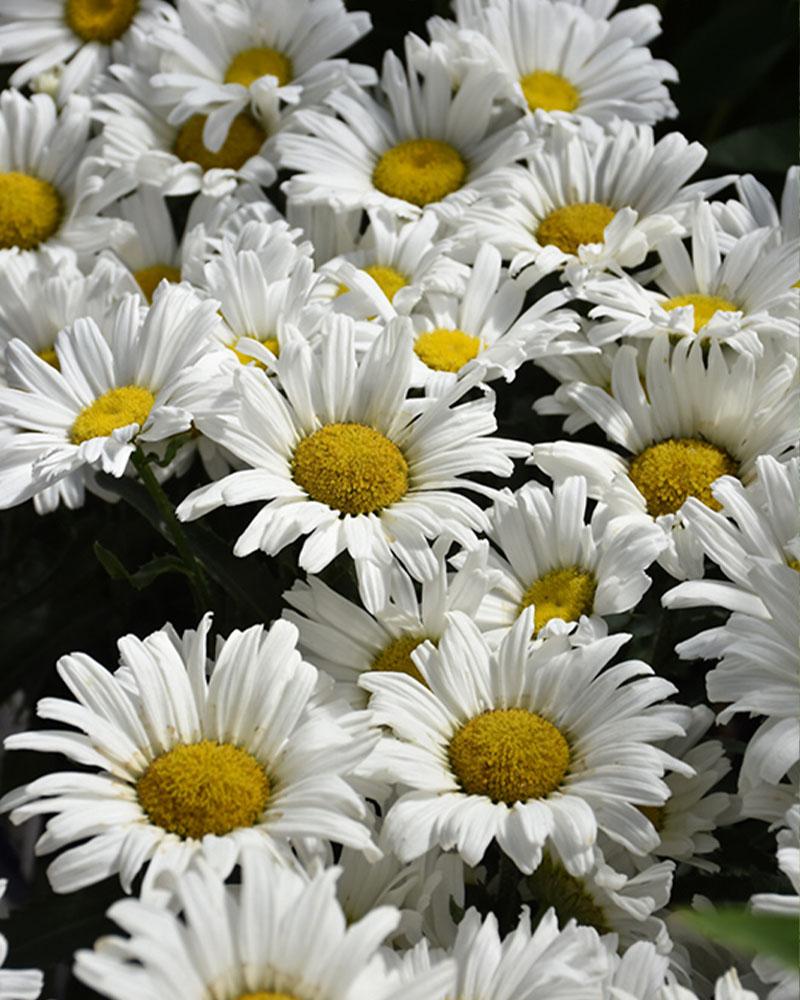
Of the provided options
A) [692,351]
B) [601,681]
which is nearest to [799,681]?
[601,681]

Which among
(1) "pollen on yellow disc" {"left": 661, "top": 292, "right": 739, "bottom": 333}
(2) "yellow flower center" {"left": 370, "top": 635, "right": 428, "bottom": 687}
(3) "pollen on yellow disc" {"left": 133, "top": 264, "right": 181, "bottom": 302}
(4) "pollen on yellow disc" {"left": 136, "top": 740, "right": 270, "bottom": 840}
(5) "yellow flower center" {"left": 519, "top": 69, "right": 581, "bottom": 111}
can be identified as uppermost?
(5) "yellow flower center" {"left": 519, "top": 69, "right": 581, "bottom": 111}

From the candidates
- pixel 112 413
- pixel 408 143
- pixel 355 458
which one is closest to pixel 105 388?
pixel 112 413

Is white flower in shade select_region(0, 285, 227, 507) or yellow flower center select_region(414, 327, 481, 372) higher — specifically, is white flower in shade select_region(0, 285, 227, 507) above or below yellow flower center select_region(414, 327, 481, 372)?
above

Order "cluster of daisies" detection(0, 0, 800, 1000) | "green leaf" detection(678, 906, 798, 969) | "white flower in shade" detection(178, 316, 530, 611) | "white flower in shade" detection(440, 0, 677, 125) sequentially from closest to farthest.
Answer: "green leaf" detection(678, 906, 798, 969) < "cluster of daisies" detection(0, 0, 800, 1000) < "white flower in shade" detection(178, 316, 530, 611) < "white flower in shade" detection(440, 0, 677, 125)

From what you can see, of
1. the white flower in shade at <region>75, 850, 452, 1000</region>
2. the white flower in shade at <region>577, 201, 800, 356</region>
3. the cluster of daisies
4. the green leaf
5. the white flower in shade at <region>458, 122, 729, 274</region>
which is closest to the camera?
the green leaf

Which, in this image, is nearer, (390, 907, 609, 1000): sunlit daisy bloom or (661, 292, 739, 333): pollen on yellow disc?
(390, 907, 609, 1000): sunlit daisy bloom

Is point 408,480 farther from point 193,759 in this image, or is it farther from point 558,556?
point 193,759

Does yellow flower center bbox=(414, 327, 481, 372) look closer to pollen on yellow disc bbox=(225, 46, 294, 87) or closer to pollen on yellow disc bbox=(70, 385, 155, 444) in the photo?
pollen on yellow disc bbox=(70, 385, 155, 444)

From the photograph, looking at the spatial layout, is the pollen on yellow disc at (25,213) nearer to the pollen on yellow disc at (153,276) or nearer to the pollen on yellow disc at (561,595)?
the pollen on yellow disc at (153,276)

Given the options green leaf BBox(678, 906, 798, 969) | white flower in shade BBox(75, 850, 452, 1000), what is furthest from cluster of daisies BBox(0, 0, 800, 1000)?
green leaf BBox(678, 906, 798, 969)
